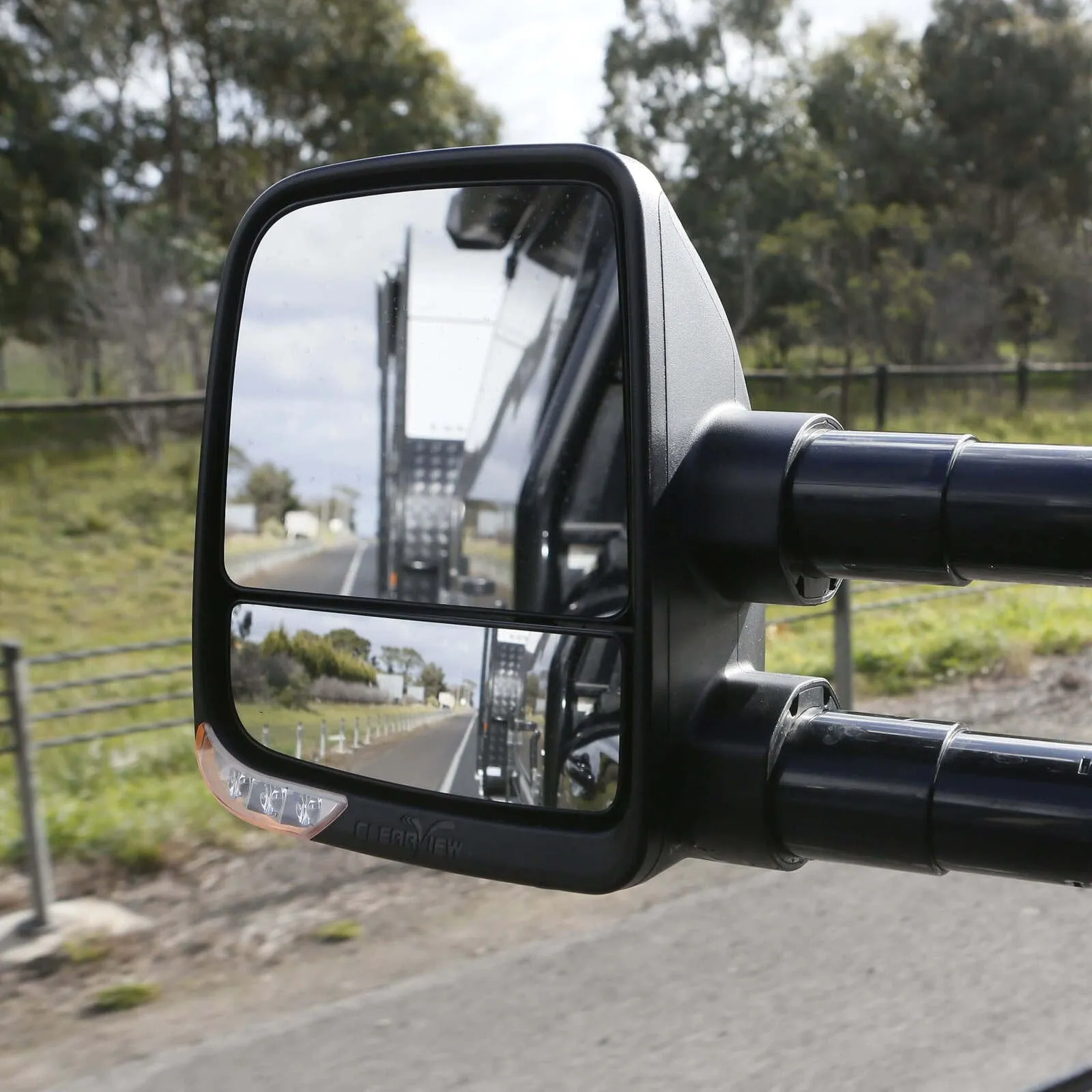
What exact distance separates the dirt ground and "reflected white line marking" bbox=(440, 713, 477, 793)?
275 centimetres

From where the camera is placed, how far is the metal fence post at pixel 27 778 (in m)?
4.26

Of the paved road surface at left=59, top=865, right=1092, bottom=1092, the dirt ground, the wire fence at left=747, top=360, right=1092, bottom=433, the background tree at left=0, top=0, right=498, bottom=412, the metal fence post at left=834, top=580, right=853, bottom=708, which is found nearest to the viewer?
the paved road surface at left=59, top=865, right=1092, bottom=1092

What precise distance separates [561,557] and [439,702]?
0.52 ft

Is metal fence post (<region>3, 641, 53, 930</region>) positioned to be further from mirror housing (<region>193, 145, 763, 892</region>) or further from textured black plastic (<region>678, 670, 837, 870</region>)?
textured black plastic (<region>678, 670, 837, 870</region>)

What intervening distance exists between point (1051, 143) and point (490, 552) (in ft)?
39.1

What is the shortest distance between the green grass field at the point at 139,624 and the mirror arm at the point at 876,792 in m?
0.23

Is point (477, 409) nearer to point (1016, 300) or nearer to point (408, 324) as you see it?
point (408, 324)

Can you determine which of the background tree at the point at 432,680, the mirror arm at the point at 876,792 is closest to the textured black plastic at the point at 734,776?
the mirror arm at the point at 876,792

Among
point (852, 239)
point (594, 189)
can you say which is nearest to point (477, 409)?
point (594, 189)

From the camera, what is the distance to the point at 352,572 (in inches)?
49.4

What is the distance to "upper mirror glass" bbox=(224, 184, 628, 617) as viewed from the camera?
101cm

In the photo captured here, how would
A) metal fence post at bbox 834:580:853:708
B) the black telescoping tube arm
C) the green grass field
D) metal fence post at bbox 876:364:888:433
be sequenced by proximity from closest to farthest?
1. the black telescoping tube arm
2. the green grass field
3. metal fence post at bbox 876:364:888:433
4. metal fence post at bbox 834:580:853:708

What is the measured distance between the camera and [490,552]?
1.17m

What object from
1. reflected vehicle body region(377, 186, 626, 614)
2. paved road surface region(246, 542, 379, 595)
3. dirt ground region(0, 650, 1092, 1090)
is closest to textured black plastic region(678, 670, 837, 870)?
reflected vehicle body region(377, 186, 626, 614)
